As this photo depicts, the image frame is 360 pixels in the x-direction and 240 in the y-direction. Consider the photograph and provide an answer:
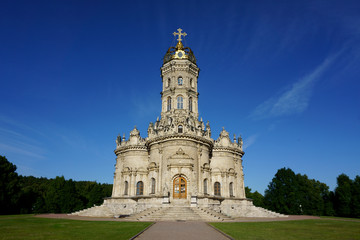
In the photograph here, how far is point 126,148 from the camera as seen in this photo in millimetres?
43750

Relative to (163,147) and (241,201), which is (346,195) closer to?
(241,201)

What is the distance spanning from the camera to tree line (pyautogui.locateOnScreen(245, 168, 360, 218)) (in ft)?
146

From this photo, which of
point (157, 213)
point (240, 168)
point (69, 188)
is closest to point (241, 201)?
point (240, 168)

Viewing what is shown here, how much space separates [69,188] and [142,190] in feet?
90.4

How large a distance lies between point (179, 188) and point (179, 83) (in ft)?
66.1

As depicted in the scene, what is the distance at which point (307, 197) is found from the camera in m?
52.5

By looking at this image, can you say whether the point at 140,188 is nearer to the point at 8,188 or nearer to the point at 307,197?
the point at 8,188

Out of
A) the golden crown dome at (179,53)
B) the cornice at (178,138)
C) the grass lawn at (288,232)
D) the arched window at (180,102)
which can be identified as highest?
the golden crown dome at (179,53)

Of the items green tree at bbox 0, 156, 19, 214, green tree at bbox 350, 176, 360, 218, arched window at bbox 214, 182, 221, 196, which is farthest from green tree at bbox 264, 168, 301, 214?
green tree at bbox 0, 156, 19, 214

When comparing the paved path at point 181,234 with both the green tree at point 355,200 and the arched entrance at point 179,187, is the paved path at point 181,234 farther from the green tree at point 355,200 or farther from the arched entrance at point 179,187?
the green tree at point 355,200

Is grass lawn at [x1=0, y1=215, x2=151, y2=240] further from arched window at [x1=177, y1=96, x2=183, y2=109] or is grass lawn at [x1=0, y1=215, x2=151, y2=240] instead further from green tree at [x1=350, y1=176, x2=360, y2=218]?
green tree at [x1=350, y1=176, x2=360, y2=218]

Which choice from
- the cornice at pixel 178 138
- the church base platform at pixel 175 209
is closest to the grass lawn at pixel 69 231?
the church base platform at pixel 175 209

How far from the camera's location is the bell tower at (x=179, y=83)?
144 feet

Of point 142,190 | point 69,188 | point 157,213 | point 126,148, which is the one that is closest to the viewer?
point 157,213
